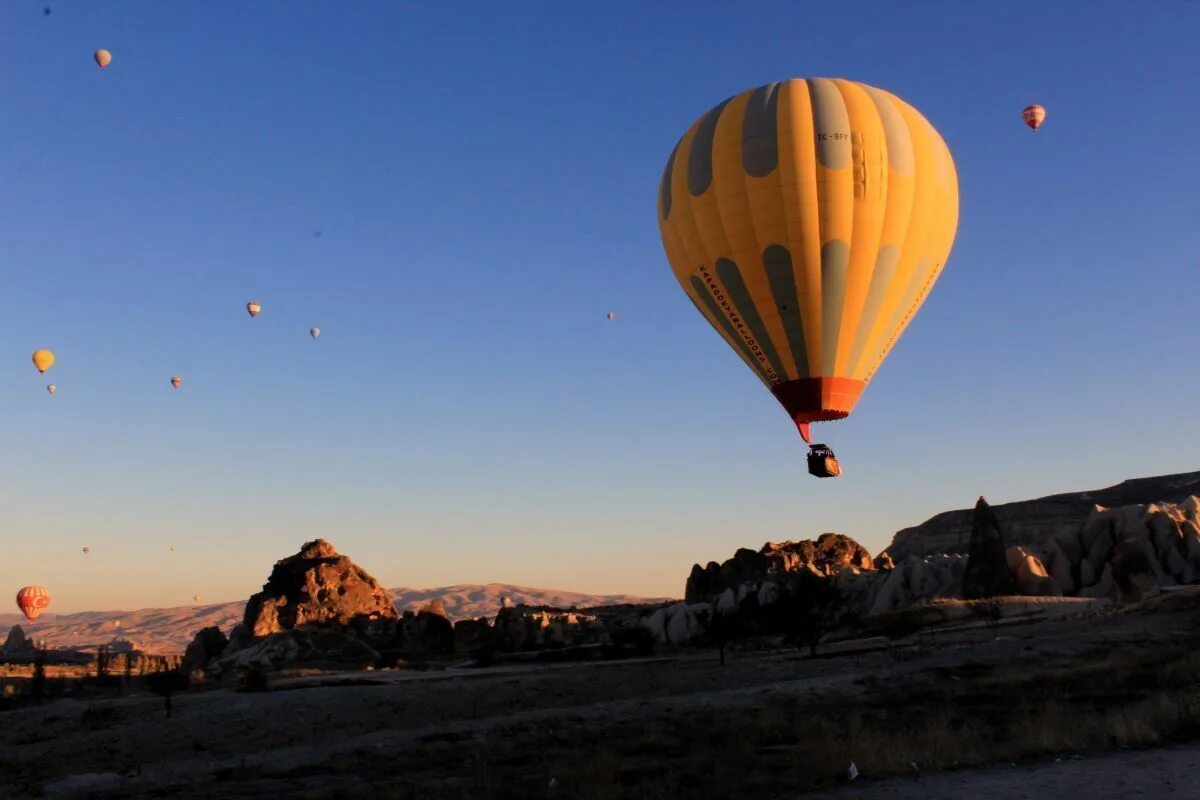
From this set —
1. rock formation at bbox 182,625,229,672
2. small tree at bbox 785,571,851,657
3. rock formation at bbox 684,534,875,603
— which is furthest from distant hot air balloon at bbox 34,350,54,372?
rock formation at bbox 684,534,875,603

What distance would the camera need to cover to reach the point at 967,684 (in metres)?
28.9

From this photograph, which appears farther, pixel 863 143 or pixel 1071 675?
pixel 863 143

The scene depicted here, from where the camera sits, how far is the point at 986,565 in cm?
7350

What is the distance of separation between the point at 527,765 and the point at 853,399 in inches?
810

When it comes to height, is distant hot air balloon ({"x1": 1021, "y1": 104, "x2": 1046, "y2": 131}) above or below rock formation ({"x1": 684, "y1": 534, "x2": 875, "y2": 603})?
above

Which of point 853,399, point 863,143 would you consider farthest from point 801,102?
point 853,399

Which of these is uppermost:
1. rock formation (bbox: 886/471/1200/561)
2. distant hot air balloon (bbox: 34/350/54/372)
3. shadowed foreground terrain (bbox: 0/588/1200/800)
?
distant hot air balloon (bbox: 34/350/54/372)

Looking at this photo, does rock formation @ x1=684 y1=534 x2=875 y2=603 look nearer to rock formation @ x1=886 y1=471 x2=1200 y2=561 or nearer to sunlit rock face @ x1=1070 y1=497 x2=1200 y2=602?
rock formation @ x1=886 y1=471 x2=1200 y2=561

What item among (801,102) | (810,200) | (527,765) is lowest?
(527,765)

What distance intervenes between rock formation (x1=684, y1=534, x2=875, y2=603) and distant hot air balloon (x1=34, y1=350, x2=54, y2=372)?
212ft

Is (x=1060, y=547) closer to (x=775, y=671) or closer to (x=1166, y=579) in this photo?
(x=1166, y=579)

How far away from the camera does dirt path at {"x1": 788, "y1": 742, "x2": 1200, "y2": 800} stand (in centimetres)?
1369

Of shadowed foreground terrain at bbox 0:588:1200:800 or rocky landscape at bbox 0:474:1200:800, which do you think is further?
rocky landscape at bbox 0:474:1200:800

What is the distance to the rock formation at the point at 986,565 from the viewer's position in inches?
2849
